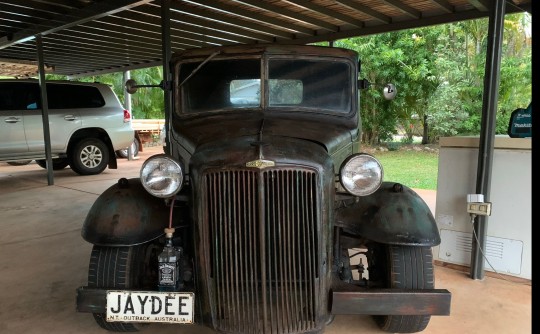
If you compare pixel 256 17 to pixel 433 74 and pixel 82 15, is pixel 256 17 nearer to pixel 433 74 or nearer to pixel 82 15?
pixel 82 15

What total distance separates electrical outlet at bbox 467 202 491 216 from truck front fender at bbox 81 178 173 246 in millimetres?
2645

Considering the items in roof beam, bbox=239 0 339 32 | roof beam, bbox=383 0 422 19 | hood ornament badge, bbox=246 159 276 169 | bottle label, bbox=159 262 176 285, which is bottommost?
bottle label, bbox=159 262 176 285

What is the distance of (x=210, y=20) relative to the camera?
7.30 m

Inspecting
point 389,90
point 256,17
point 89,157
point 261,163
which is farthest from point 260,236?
point 89,157

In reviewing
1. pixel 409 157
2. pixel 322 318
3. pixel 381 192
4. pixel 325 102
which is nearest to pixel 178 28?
pixel 325 102

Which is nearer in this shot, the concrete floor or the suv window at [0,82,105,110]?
the concrete floor

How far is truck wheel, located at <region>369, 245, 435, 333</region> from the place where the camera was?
2.64m

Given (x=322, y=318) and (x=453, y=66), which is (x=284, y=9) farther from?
(x=453, y=66)

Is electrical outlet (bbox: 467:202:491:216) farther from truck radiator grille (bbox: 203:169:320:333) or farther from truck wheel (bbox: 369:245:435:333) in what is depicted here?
truck radiator grille (bbox: 203:169:320:333)

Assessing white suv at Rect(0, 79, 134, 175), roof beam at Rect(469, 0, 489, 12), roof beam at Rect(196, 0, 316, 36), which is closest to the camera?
roof beam at Rect(469, 0, 489, 12)

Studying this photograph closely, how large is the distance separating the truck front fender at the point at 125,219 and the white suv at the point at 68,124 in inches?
292

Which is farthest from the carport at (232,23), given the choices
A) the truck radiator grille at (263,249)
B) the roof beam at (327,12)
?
the truck radiator grille at (263,249)

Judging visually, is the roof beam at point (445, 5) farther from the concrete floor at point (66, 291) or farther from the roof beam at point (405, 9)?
the concrete floor at point (66, 291)

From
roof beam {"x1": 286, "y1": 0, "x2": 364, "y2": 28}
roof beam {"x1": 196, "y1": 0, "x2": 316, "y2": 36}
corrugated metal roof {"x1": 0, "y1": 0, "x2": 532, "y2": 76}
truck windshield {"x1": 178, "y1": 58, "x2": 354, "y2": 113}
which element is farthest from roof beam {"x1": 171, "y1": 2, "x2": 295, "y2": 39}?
truck windshield {"x1": 178, "y1": 58, "x2": 354, "y2": 113}
